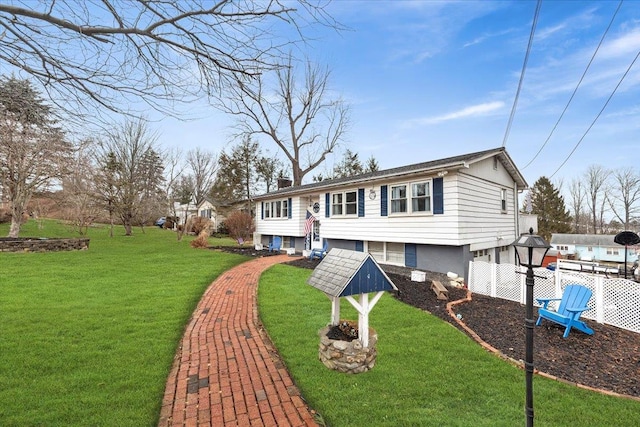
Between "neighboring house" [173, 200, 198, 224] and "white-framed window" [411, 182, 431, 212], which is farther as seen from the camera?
"neighboring house" [173, 200, 198, 224]

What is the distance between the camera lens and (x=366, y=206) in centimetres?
1283

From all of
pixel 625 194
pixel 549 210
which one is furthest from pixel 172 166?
pixel 625 194

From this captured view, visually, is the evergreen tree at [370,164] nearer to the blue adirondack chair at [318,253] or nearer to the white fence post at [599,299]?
the blue adirondack chair at [318,253]

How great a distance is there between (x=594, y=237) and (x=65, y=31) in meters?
45.3

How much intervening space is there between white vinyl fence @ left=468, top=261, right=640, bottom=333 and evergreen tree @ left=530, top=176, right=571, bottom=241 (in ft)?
126

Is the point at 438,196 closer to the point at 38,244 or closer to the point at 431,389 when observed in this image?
the point at 431,389

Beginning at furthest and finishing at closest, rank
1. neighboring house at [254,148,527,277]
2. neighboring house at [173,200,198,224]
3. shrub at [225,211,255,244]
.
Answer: neighboring house at [173,200,198,224] < shrub at [225,211,255,244] < neighboring house at [254,148,527,277]

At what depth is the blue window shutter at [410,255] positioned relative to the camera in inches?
448

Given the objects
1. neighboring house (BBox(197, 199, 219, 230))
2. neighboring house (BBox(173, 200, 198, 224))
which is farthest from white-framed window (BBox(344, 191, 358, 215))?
neighboring house (BBox(173, 200, 198, 224))

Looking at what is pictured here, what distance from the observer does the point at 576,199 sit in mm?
41844

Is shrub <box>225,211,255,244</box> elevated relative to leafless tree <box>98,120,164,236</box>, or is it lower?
lower

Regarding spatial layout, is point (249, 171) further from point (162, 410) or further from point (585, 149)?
point (162, 410)

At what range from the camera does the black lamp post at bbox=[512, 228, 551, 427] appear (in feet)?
9.06

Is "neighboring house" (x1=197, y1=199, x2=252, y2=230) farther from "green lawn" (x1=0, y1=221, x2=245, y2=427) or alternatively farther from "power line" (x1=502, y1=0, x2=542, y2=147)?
"power line" (x1=502, y1=0, x2=542, y2=147)
